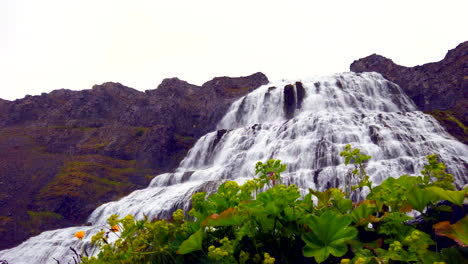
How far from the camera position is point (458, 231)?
121 cm

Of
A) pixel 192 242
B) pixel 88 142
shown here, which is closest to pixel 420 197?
pixel 192 242

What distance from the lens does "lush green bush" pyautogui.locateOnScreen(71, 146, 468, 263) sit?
1245 millimetres

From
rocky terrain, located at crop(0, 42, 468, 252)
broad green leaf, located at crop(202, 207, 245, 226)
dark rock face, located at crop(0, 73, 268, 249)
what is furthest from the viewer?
dark rock face, located at crop(0, 73, 268, 249)

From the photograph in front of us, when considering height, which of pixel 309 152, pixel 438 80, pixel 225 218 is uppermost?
pixel 438 80

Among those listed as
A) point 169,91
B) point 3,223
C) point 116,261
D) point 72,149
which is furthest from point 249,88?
point 116,261

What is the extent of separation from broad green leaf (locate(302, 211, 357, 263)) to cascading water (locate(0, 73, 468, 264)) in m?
14.0

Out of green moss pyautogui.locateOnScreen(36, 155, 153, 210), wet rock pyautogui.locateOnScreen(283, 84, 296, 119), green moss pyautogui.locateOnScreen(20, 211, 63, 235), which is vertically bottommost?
green moss pyautogui.locateOnScreen(20, 211, 63, 235)

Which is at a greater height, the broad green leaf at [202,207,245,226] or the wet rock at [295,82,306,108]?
the wet rock at [295,82,306,108]

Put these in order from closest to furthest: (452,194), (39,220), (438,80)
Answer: (452,194)
(39,220)
(438,80)

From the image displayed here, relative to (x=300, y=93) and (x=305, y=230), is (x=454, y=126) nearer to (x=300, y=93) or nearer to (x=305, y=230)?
(x=300, y=93)

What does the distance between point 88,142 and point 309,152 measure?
137ft

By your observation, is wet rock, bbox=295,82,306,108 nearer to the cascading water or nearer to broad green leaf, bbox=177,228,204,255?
the cascading water

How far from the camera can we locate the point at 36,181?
37750mm

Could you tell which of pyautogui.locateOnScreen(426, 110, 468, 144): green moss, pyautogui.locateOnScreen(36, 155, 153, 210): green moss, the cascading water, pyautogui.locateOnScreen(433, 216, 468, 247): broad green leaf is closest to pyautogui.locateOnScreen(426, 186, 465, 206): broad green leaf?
pyautogui.locateOnScreen(433, 216, 468, 247): broad green leaf
